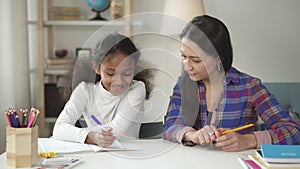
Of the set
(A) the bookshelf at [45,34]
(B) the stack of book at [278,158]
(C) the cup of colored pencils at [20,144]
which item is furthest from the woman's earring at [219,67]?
(A) the bookshelf at [45,34]

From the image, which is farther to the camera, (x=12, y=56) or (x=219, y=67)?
(x=12, y=56)

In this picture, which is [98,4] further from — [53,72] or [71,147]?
[71,147]

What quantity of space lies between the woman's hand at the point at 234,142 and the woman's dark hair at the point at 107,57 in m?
0.30

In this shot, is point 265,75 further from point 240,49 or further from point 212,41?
point 212,41

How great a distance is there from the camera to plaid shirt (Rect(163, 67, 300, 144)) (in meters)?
1.46

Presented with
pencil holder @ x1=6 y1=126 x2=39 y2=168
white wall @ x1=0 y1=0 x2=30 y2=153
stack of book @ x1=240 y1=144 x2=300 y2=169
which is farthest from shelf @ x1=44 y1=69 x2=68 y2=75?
stack of book @ x1=240 y1=144 x2=300 y2=169

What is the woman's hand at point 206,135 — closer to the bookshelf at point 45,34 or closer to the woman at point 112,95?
the woman at point 112,95

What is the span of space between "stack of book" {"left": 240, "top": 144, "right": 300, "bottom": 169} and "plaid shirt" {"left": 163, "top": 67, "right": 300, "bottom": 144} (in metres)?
0.27

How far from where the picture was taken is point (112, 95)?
1233 mm

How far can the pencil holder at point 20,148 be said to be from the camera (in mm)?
1146

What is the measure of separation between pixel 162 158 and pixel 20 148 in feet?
1.28

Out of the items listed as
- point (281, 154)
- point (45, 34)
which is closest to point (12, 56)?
point (45, 34)

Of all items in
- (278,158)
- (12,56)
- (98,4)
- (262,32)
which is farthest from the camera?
(262,32)

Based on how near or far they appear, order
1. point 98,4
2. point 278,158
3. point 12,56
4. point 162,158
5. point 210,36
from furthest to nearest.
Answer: point 98,4 → point 12,56 → point 210,36 → point 162,158 → point 278,158
